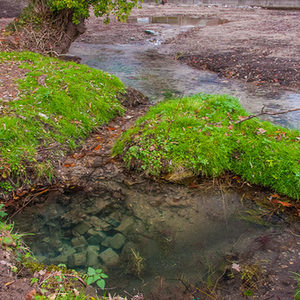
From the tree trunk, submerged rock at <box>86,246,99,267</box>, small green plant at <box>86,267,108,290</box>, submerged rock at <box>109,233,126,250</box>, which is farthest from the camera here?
the tree trunk

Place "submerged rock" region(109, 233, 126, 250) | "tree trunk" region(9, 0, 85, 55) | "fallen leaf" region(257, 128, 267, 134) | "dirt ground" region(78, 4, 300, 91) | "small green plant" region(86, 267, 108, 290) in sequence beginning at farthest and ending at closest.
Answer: "dirt ground" region(78, 4, 300, 91), "tree trunk" region(9, 0, 85, 55), "fallen leaf" region(257, 128, 267, 134), "submerged rock" region(109, 233, 126, 250), "small green plant" region(86, 267, 108, 290)

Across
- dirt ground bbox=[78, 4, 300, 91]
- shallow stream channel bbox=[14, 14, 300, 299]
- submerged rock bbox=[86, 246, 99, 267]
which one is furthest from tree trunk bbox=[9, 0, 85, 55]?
submerged rock bbox=[86, 246, 99, 267]

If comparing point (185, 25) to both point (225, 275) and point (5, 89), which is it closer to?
point (5, 89)

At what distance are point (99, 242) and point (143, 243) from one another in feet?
2.07

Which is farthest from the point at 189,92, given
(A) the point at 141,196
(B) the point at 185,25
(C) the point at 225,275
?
(B) the point at 185,25

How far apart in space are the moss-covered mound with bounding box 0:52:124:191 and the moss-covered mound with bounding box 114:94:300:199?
1.26 meters

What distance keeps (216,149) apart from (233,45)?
10.4 metres

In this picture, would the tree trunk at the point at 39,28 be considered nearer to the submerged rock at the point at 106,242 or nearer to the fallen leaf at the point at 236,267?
the submerged rock at the point at 106,242

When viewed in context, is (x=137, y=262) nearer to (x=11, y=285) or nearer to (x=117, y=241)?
(x=117, y=241)

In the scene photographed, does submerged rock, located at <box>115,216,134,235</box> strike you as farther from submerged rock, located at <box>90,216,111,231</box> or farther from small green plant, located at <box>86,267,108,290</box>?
small green plant, located at <box>86,267,108,290</box>

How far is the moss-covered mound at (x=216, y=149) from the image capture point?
15.9ft

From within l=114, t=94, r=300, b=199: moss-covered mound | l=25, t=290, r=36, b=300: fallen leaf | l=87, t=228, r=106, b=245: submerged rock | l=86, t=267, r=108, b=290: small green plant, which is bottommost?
l=87, t=228, r=106, b=245: submerged rock

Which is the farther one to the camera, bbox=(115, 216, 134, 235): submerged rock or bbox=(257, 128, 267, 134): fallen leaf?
bbox=(257, 128, 267, 134): fallen leaf

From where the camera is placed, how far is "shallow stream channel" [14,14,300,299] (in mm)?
3533
